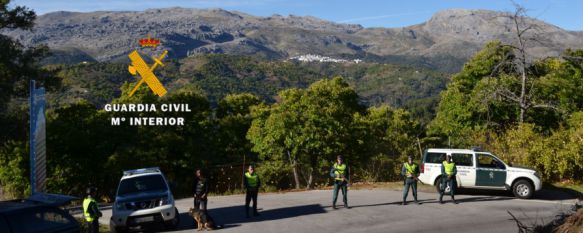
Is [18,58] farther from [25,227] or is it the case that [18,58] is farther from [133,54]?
[25,227]

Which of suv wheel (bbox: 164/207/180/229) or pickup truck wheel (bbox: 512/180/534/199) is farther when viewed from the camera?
pickup truck wheel (bbox: 512/180/534/199)

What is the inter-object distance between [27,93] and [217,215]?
49.3ft

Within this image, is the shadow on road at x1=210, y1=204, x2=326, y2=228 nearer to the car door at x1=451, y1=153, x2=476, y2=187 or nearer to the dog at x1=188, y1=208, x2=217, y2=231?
the dog at x1=188, y1=208, x2=217, y2=231

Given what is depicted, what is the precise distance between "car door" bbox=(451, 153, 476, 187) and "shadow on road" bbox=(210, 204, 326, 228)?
5448 mm

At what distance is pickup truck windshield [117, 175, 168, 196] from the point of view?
15188 millimetres

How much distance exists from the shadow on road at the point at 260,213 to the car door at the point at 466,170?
5448 mm

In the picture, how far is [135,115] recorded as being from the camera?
31734 mm

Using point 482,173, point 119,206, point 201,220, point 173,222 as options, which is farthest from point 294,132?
point 119,206

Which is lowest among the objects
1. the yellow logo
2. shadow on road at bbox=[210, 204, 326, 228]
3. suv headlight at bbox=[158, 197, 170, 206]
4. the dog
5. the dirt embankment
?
shadow on road at bbox=[210, 204, 326, 228]

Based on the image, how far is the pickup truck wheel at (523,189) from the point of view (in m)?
18.9

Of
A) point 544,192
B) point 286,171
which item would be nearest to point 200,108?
point 286,171

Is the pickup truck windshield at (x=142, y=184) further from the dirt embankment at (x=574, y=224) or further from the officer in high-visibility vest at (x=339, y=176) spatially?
the dirt embankment at (x=574, y=224)

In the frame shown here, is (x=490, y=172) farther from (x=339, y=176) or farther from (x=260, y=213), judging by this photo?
(x=260, y=213)

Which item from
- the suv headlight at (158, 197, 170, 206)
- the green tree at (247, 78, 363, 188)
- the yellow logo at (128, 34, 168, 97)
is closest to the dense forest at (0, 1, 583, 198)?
the green tree at (247, 78, 363, 188)
